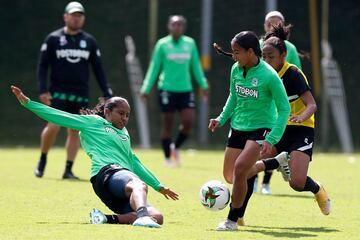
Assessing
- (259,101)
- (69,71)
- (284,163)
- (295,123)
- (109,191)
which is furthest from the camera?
(69,71)

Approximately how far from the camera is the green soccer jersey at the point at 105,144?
8.69 metres

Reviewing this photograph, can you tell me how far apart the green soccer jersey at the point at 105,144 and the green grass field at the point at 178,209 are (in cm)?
52

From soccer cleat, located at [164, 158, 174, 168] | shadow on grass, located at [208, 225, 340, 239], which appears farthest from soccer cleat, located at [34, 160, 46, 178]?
shadow on grass, located at [208, 225, 340, 239]

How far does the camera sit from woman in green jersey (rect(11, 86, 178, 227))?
8.26 metres

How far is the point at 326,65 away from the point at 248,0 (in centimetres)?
258

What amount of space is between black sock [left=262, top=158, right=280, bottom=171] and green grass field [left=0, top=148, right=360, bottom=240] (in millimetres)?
484

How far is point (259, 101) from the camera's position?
859cm

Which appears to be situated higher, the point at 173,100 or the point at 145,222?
the point at 145,222

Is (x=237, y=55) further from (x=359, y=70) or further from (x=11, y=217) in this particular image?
(x=359, y=70)

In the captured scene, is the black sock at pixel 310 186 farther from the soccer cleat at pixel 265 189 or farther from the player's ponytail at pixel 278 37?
the soccer cleat at pixel 265 189

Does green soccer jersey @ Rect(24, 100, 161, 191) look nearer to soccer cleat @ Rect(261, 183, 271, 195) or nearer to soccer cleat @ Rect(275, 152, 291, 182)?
soccer cleat @ Rect(275, 152, 291, 182)

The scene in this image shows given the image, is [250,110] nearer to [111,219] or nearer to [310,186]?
[310,186]

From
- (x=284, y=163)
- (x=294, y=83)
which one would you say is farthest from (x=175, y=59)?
(x=294, y=83)

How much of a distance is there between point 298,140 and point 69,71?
4.93m
